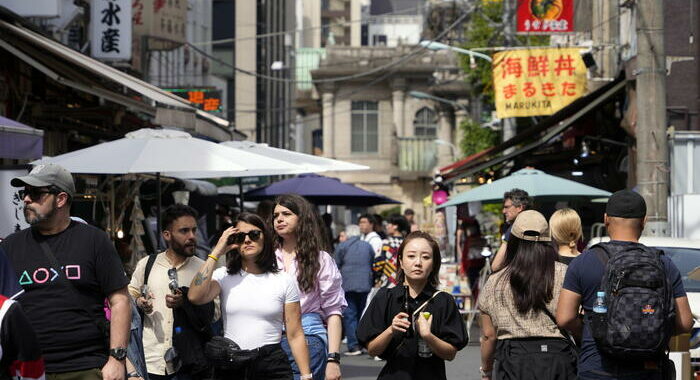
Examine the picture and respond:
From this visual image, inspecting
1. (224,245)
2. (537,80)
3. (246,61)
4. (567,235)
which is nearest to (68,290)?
(224,245)

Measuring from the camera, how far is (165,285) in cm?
827

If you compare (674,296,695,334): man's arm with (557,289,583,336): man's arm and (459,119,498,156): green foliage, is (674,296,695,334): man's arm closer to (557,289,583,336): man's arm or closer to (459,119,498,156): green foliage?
(557,289,583,336): man's arm

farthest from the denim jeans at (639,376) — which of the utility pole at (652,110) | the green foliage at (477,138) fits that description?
the green foliage at (477,138)

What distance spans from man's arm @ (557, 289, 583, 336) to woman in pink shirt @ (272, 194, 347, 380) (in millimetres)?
1723

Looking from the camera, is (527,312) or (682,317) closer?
(682,317)

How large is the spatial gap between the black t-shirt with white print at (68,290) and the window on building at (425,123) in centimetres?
6570

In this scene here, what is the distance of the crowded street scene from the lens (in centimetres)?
648

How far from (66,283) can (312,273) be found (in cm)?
233

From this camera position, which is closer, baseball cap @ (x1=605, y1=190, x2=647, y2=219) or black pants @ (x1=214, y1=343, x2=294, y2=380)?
baseball cap @ (x1=605, y1=190, x2=647, y2=219)

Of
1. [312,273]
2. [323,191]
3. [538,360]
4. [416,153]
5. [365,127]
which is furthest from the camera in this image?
[365,127]

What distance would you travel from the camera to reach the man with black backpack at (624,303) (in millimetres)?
6453

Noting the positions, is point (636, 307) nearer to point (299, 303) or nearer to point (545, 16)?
point (299, 303)

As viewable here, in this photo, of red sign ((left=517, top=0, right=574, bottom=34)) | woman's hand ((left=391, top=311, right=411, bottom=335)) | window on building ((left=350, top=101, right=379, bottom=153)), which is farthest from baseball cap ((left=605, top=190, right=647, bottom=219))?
window on building ((left=350, top=101, right=379, bottom=153))

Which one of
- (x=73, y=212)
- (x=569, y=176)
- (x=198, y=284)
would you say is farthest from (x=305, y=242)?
(x=569, y=176)
